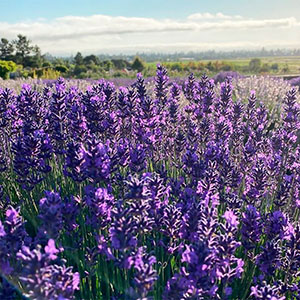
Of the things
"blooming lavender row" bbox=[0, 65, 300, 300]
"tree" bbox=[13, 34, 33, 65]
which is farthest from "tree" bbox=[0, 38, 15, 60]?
"blooming lavender row" bbox=[0, 65, 300, 300]

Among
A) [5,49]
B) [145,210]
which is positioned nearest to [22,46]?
[5,49]

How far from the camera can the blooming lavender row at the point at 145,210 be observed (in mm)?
2092

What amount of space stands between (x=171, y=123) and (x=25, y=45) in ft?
187

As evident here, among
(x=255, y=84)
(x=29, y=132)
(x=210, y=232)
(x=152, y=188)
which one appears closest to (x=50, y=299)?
(x=210, y=232)

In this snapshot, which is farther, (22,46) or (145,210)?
(22,46)

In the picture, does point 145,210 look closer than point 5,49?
Yes

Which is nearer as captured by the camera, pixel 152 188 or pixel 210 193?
pixel 152 188

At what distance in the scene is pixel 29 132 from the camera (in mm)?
4141

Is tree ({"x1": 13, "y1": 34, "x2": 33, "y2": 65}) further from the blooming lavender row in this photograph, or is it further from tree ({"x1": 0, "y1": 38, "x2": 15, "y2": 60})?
the blooming lavender row

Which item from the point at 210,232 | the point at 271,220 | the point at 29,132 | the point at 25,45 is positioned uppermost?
the point at 25,45

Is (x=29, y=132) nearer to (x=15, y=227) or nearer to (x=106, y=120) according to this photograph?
(x=106, y=120)

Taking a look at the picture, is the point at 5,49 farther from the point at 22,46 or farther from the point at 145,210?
the point at 145,210

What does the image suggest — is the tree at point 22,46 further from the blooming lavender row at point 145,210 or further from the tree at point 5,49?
the blooming lavender row at point 145,210

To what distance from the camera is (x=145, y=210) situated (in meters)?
2.33
